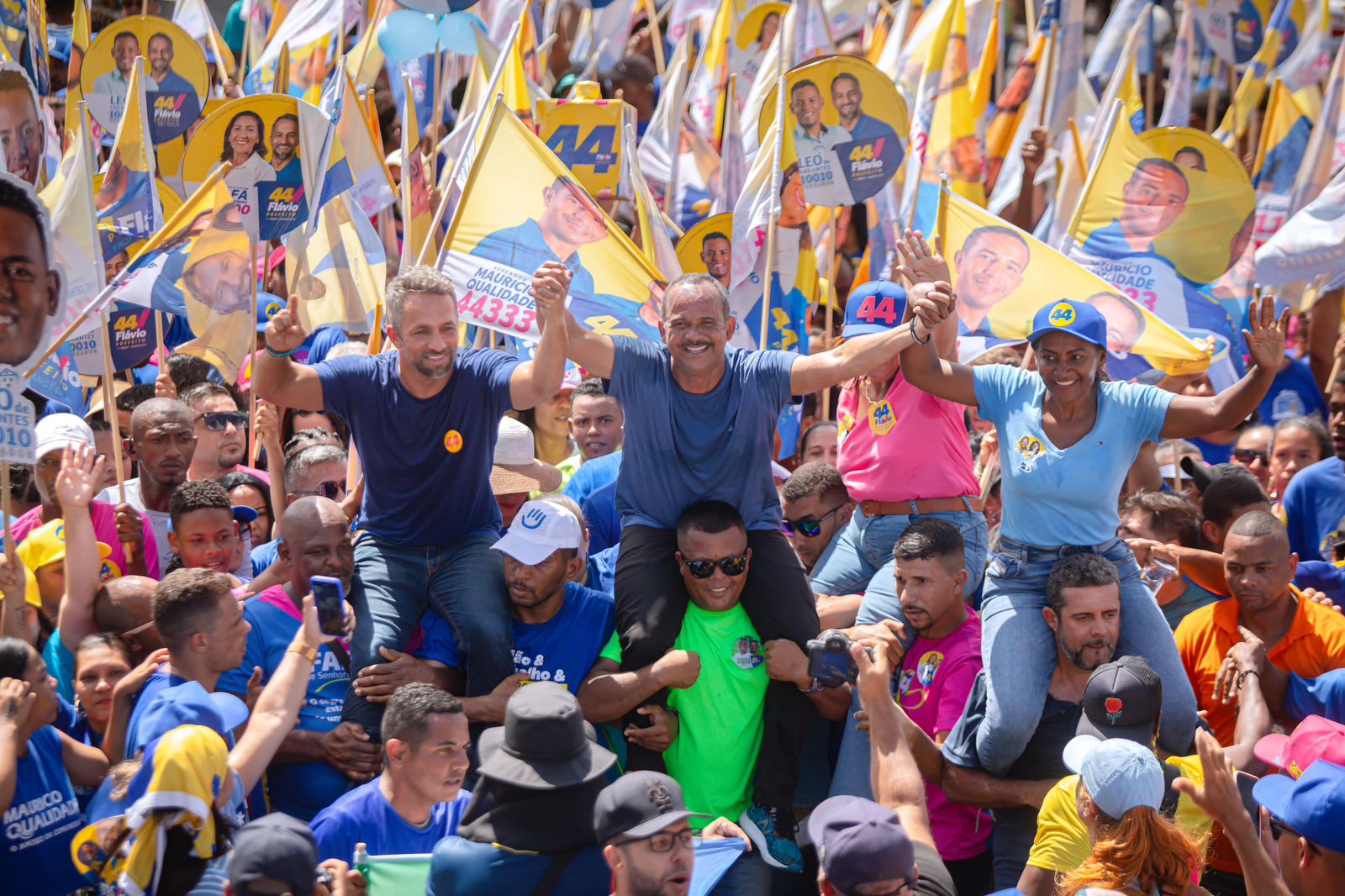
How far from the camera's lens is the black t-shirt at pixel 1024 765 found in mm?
5340

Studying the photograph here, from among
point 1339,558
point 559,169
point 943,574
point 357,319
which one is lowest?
point 1339,558

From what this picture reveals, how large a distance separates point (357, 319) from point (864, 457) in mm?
3882

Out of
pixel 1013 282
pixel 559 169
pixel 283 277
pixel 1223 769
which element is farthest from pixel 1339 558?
pixel 283 277

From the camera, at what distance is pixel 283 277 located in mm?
10703

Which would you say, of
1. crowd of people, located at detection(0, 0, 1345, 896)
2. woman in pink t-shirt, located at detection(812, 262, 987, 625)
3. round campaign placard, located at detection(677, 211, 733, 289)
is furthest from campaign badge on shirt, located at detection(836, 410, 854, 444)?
round campaign placard, located at detection(677, 211, 733, 289)

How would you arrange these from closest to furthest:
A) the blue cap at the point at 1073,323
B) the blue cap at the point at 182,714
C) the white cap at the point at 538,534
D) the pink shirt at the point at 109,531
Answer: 1. the blue cap at the point at 182,714
2. the blue cap at the point at 1073,323
3. the white cap at the point at 538,534
4. the pink shirt at the point at 109,531

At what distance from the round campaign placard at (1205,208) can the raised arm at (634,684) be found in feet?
14.6

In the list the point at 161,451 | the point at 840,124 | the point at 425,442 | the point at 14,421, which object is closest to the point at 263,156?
the point at 161,451

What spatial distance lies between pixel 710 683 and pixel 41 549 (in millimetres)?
2841

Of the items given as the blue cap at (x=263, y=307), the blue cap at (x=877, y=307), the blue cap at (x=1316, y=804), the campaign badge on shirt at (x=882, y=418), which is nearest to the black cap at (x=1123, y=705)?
the blue cap at (x=1316, y=804)

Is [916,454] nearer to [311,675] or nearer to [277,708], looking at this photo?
[311,675]

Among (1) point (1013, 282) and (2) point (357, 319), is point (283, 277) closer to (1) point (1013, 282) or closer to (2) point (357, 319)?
(2) point (357, 319)

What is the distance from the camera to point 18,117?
566cm

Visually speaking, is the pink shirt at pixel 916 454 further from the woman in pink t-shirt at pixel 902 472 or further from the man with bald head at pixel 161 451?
the man with bald head at pixel 161 451
